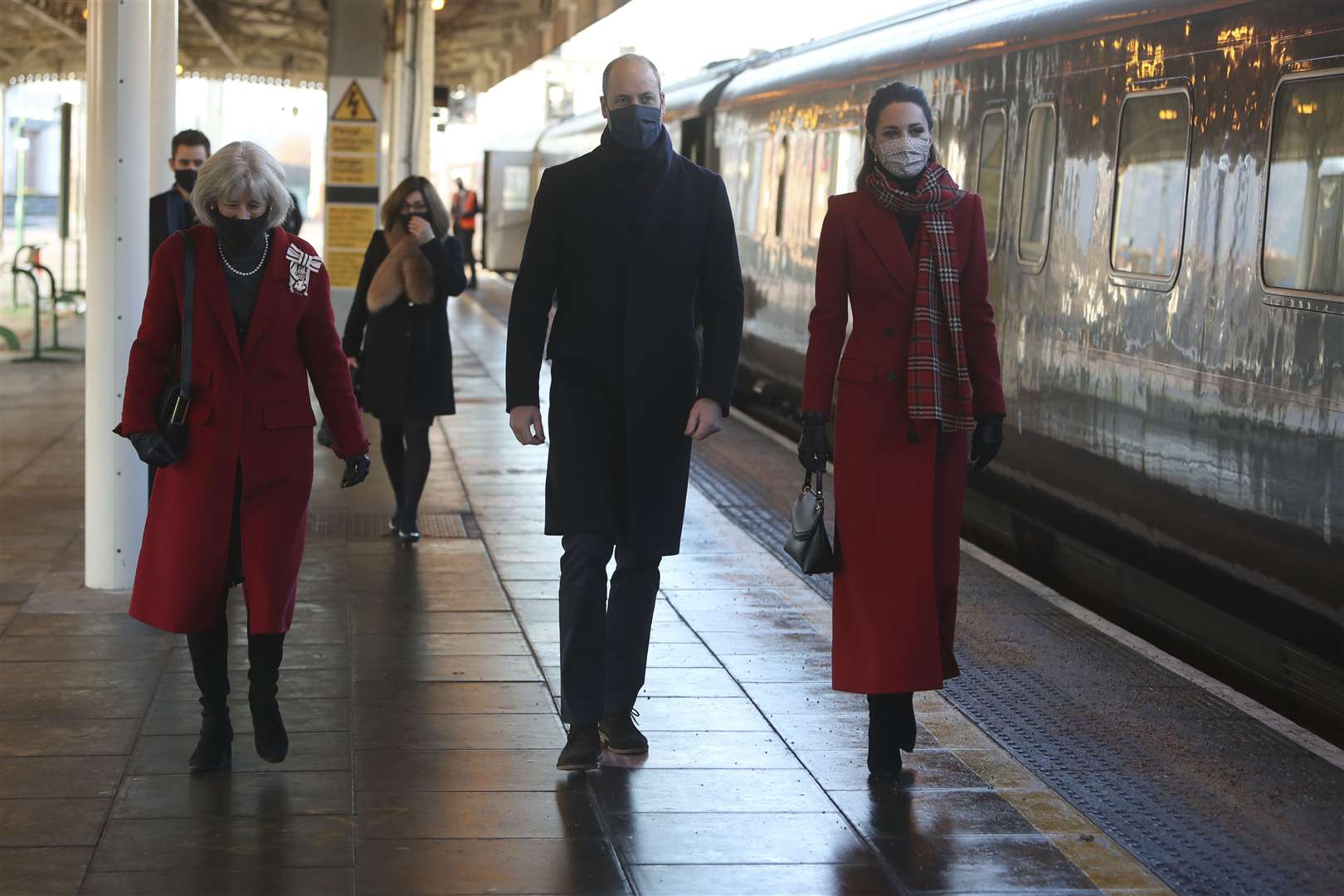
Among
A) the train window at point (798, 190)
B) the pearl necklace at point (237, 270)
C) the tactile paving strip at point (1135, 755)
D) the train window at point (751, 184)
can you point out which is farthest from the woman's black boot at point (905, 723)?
the train window at point (751, 184)

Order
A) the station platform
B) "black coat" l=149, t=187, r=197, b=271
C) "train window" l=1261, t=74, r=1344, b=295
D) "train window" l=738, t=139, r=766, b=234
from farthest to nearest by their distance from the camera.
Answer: "train window" l=738, t=139, r=766, b=234 → "black coat" l=149, t=187, r=197, b=271 → "train window" l=1261, t=74, r=1344, b=295 → the station platform

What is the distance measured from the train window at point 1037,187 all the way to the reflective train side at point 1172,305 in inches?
0.6

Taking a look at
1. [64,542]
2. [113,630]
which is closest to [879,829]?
[113,630]

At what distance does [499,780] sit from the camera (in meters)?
4.97

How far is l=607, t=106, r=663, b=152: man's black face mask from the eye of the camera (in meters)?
4.97

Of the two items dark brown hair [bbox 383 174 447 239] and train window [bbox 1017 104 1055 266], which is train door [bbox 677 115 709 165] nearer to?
train window [bbox 1017 104 1055 266]

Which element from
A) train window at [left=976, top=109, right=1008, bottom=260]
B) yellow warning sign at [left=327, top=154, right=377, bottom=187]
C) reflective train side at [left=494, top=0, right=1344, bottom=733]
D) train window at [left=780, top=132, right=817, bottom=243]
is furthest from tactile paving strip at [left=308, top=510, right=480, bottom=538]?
yellow warning sign at [left=327, top=154, right=377, bottom=187]

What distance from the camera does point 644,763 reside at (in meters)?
5.18

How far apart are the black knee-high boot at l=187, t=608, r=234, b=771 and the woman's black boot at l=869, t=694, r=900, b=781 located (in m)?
1.77

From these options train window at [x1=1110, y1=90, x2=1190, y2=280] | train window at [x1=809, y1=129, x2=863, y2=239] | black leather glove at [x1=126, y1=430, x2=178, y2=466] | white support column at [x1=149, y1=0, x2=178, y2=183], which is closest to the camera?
black leather glove at [x1=126, y1=430, x2=178, y2=466]

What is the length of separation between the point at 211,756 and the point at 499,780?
788mm

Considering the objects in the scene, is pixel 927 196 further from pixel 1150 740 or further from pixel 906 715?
pixel 1150 740

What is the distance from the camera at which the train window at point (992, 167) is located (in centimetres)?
934

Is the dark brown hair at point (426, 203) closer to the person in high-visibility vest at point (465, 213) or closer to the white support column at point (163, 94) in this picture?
the white support column at point (163, 94)
